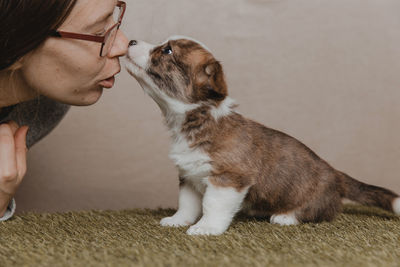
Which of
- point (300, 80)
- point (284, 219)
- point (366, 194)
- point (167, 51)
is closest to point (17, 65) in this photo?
point (167, 51)

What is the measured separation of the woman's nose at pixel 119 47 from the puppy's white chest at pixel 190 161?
1.32ft

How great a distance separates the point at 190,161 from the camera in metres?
1.95

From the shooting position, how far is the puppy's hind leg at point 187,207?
2037 mm

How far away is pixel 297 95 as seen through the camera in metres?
3.26

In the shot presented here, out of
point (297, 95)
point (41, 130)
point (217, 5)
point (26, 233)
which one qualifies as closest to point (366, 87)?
point (297, 95)

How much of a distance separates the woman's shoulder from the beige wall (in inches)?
27.6

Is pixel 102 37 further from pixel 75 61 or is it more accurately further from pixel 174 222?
pixel 174 222

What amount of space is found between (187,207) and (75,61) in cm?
73

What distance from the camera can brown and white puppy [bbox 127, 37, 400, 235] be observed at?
191 cm

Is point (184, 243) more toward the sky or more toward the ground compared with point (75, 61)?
more toward the ground

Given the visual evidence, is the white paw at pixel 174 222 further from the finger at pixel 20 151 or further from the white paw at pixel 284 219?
the finger at pixel 20 151

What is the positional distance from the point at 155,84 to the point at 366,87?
176 centimetres

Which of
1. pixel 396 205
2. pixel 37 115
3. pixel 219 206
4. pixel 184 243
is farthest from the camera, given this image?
pixel 37 115

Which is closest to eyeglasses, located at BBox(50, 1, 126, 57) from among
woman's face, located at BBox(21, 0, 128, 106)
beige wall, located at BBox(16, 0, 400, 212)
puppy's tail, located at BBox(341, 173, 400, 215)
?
woman's face, located at BBox(21, 0, 128, 106)
